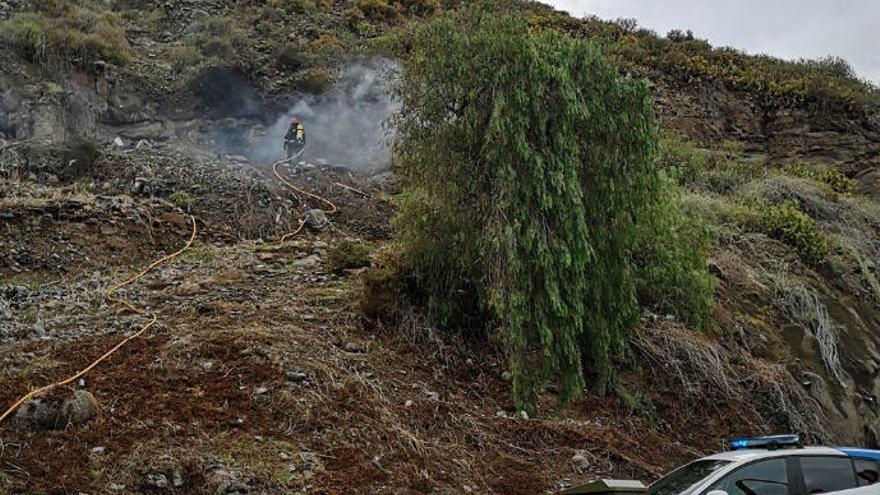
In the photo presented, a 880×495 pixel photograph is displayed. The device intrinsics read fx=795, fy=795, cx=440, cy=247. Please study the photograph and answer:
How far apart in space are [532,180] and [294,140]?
34.3 feet

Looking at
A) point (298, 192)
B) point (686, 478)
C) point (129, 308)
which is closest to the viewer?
point (686, 478)

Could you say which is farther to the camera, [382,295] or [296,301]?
[296,301]

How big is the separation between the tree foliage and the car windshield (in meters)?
1.77

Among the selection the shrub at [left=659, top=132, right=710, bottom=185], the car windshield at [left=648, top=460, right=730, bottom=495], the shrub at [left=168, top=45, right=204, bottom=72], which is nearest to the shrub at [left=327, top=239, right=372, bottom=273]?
the car windshield at [left=648, top=460, right=730, bottom=495]

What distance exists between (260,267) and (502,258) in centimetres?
445

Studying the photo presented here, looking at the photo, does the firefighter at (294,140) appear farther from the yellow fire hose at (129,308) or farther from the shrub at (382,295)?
the shrub at (382,295)

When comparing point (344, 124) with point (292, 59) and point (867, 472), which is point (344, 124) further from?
point (867, 472)

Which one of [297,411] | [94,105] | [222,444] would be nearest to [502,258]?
[297,411]

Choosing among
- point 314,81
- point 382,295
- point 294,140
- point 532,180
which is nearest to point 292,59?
point 314,81

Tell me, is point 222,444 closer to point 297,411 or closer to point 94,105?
point 297,411

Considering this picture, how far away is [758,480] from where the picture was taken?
566cm

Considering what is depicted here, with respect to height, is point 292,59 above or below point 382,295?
above

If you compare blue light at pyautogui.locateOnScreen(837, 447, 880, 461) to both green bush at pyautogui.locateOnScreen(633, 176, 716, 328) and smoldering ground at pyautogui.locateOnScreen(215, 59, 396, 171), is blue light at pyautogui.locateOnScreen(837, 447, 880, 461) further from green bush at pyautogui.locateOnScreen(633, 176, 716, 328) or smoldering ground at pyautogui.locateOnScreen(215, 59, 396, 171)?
smoldering ground at pyautogui.locateOnScreen(215, 59, 396, 171)

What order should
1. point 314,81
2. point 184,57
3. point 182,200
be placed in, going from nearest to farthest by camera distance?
point 182,200, point 314,81, point 184,57
